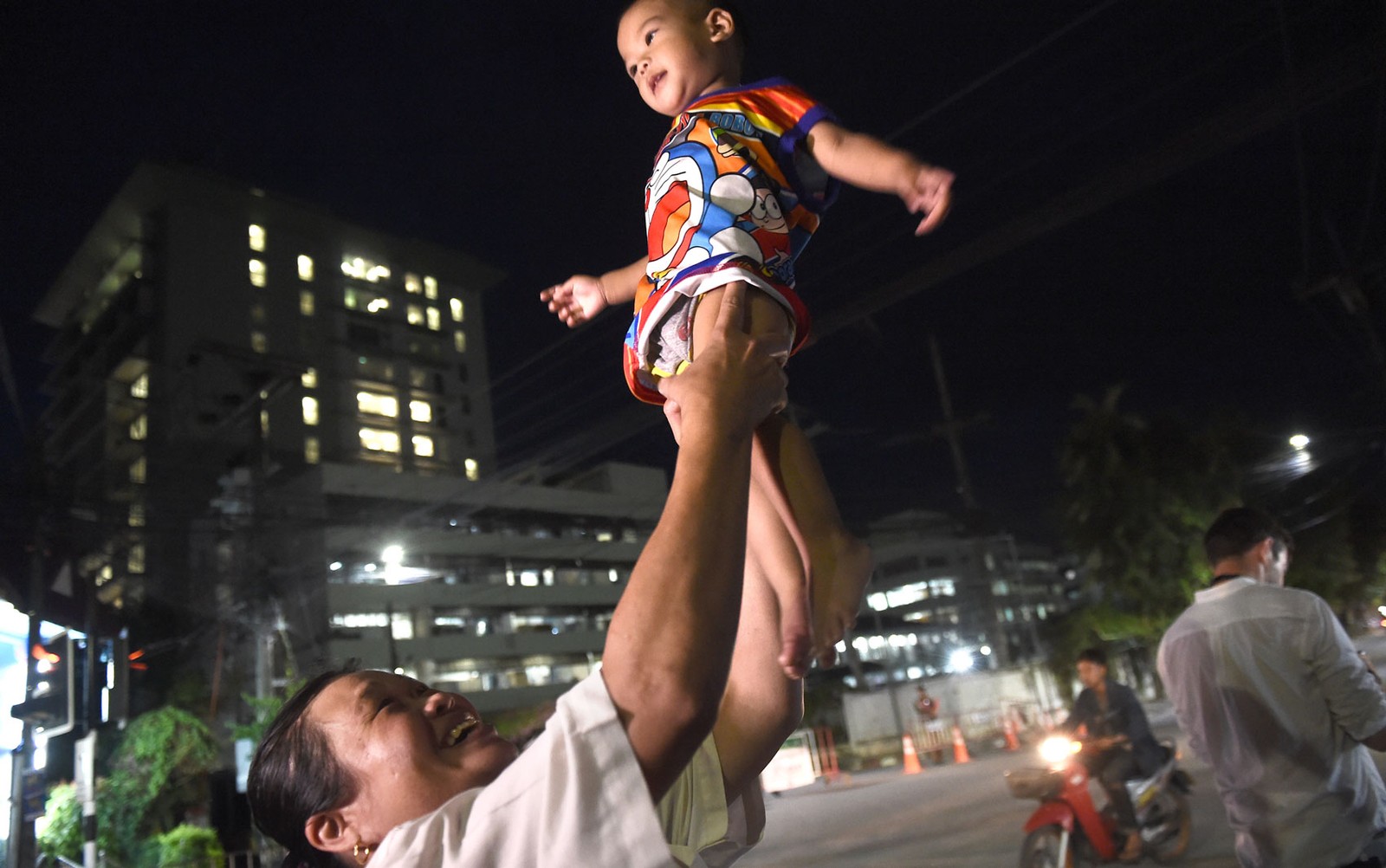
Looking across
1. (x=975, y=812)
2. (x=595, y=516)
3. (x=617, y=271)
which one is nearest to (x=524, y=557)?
(x=595, y=516)

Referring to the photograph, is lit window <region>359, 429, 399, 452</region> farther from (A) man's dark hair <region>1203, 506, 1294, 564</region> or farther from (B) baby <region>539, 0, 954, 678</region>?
(B) baby <region>539, 0, 954, 678</region>

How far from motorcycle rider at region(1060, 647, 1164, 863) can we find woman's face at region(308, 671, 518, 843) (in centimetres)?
590

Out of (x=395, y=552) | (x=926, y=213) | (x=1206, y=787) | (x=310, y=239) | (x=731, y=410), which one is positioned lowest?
(x=1206, y=787)

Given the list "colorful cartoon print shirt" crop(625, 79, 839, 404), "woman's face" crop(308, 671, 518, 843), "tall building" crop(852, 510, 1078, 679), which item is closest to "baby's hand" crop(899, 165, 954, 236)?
"colorful cartoon print shirt" crop(625, 79, 839, 404)

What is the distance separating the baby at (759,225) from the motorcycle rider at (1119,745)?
5.78 m

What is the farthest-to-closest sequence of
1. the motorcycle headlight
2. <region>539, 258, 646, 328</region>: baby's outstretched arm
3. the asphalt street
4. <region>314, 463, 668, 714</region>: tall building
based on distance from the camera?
<region>314, 463, 668, 714</region>: tall building → the asphalt street → the motorcycle headlight → <region>539, 258, 646, 328</region>: baby's outstretched arm

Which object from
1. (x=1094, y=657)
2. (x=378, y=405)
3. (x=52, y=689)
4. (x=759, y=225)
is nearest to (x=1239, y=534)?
(x=759, y=225)

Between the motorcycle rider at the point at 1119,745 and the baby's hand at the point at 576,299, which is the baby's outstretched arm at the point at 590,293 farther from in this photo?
the motorcycle rider at the point at 1119,745

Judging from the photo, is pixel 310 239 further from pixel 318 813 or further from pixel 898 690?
pixel 318 813

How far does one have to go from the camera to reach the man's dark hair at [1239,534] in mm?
2781

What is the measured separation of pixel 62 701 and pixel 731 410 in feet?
30.1

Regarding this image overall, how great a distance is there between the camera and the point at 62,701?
782cm

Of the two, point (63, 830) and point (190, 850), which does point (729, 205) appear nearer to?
point (190, 850)

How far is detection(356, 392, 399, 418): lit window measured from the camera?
32.1m
